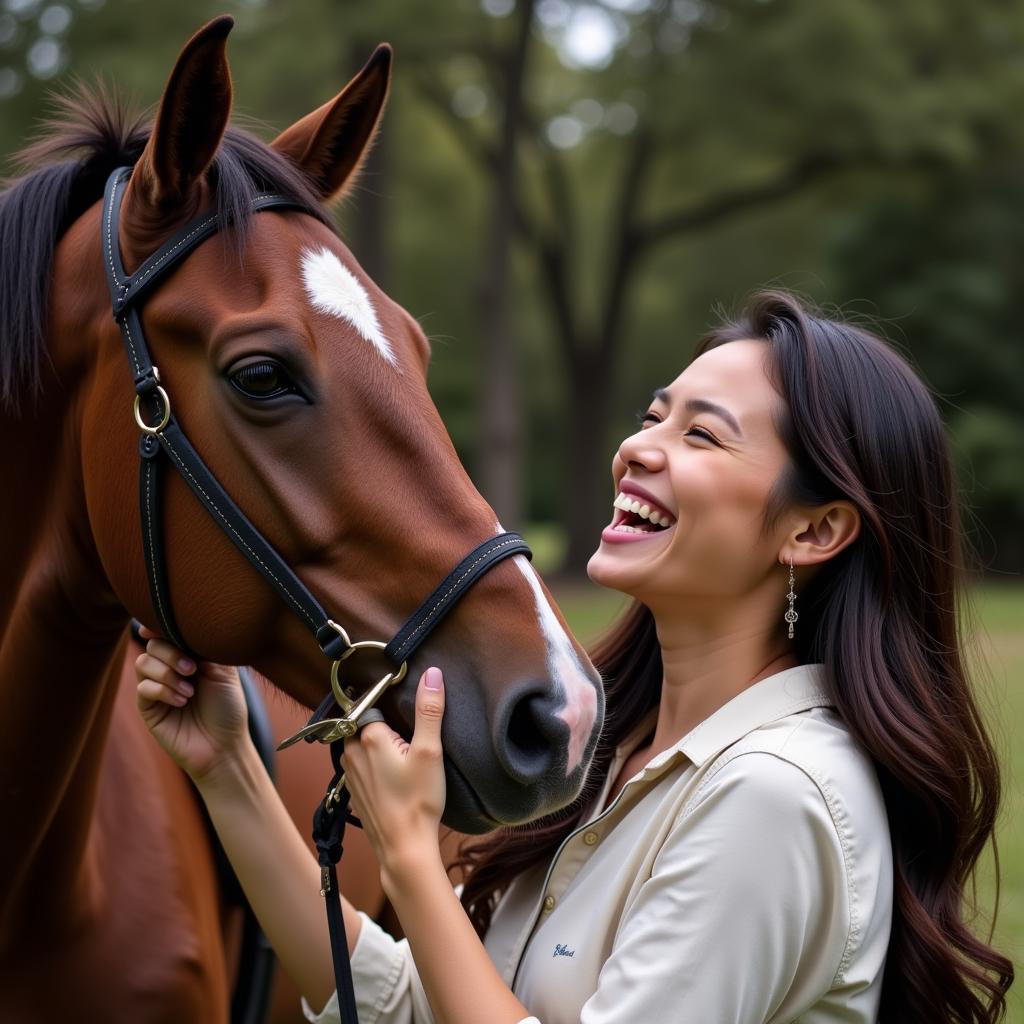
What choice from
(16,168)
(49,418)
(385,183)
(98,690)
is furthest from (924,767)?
(385,183)

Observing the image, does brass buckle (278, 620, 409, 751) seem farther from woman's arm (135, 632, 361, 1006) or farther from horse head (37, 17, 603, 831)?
woman's arm (135, 632, 361, 1006)

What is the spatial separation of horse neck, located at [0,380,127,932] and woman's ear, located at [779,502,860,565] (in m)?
1.13

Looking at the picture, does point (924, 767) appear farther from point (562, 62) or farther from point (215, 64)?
point (562, 62)

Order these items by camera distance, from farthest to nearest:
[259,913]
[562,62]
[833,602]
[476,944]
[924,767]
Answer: [562,62], [259,913], [833,602], [924,767], [476,944]

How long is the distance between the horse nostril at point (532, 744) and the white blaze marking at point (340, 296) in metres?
0.56

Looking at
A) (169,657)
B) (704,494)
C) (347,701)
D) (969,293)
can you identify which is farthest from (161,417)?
(969,293)

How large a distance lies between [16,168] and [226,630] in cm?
108

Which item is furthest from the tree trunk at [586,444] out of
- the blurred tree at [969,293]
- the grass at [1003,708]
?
the blurred tree at [969,293]

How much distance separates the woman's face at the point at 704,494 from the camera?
1949 mm

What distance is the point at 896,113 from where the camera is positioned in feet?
50.3

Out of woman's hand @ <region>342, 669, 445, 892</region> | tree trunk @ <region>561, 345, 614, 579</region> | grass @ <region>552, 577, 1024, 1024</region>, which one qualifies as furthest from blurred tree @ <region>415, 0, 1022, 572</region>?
woman's hand @ <region>342, 669, 445, 892</region>

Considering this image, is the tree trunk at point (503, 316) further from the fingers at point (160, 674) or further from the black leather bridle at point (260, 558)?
the black leather bridle at point (260, 558)

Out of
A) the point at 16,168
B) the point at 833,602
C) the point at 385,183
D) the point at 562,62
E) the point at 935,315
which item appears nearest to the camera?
the point at 833,602

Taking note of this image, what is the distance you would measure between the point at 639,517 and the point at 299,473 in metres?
0.60
